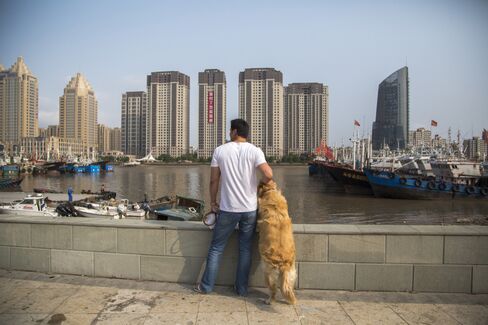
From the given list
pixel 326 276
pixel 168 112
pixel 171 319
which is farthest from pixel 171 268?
pixel 168 112

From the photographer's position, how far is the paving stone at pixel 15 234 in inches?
194

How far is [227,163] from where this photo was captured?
4.16 meters

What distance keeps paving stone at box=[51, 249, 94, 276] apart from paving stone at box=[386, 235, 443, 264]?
12.3 feet

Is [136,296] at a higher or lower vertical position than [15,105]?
lower

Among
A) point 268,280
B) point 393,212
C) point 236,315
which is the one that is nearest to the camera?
point 236,315

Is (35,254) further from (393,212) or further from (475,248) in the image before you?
(393,212)

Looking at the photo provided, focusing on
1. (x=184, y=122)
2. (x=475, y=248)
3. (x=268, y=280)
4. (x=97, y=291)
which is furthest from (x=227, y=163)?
(x=184, y=122)

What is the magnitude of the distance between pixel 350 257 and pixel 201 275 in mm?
1842

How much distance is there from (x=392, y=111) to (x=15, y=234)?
174609 millimetres

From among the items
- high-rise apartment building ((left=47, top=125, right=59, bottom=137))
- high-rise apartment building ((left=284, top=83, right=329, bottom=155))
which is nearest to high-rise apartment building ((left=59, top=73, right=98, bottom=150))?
high-rise apartment building ((left=47, top=125, right=59, bottom=137))

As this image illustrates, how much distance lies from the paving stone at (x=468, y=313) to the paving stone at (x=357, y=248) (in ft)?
2.71

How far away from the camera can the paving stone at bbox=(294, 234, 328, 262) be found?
14.7 feet

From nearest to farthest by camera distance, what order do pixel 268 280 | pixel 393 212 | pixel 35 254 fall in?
pixel 268 280, pixel 35 254, pixel 393 212

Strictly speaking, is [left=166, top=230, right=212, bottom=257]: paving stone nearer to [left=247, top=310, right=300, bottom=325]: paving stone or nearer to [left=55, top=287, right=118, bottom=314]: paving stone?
[left=55, top=287, right=118, bottom=314]: paving stone
